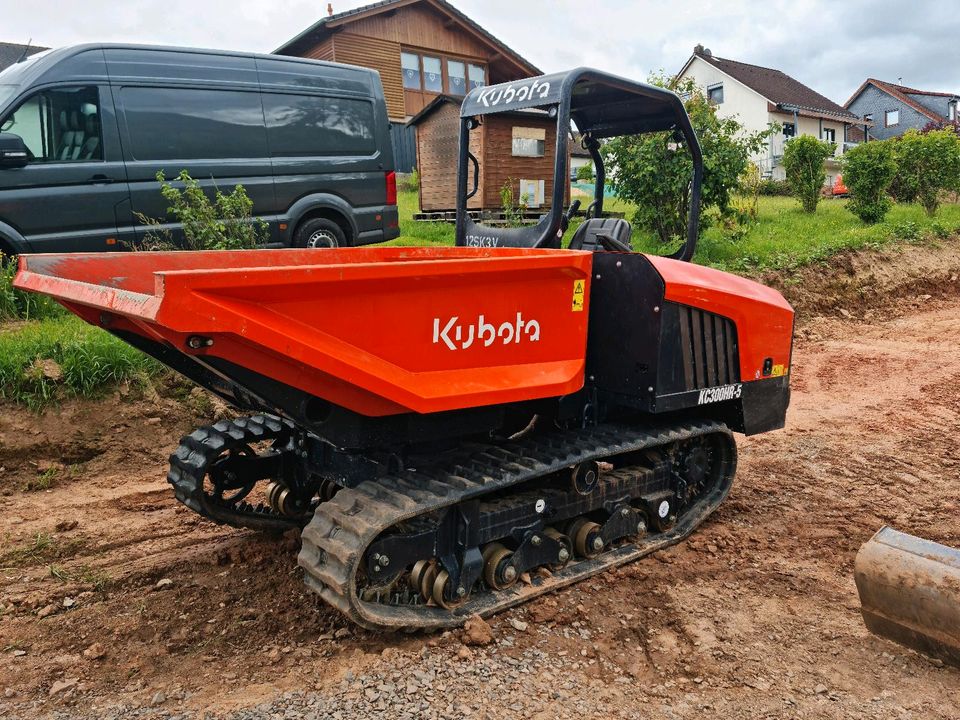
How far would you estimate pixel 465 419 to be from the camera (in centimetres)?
362

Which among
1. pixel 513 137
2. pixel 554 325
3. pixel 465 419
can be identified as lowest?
pixel 465 419

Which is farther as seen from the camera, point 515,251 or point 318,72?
point 318,72

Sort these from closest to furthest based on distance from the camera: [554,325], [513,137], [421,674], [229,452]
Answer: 1. [421,674]
2. [554,325]
3. [229,452]
4. [513,137]

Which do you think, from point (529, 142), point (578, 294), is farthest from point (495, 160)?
point (578, 294)

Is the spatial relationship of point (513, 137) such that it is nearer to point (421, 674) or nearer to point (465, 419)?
point (465, 419)

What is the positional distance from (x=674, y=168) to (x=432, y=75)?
55.5 feet

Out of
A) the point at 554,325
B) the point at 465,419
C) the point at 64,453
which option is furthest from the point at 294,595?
the point at 64,453

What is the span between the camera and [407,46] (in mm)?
24688

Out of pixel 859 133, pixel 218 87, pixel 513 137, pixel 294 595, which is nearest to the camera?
pixel 294 595

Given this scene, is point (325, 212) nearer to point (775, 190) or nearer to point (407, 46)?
point (775, 190)

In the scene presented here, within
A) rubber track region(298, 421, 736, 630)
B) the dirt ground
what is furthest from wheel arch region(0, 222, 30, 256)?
rubber track region(298, 421, 736, 630)

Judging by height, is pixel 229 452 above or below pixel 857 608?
above

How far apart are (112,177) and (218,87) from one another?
145cm

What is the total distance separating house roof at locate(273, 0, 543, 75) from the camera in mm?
22297
